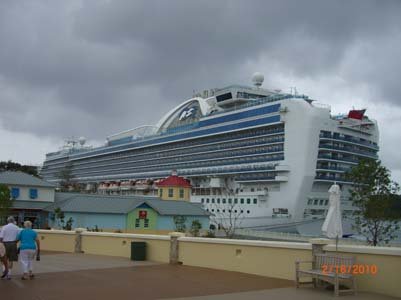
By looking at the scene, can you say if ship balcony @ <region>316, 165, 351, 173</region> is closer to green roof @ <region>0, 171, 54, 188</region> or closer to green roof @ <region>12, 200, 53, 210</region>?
green roof @ <region>0, 171, 54, 188</region>

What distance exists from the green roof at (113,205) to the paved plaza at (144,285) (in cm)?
2848

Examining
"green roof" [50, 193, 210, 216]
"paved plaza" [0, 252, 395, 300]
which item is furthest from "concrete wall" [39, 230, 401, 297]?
"green roof" [50, 193, 210, 216]

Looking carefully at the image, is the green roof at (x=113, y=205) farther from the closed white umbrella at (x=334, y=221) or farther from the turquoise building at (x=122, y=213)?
the closed white umbrella at (x=334, y=221)

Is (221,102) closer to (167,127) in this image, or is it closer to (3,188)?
(167,127)

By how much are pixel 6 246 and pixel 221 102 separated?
2231 inches

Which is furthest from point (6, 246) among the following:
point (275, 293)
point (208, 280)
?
point (275, 293)

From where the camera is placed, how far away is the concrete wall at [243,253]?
38.2 ft

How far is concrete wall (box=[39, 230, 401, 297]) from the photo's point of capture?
11648 millimetres

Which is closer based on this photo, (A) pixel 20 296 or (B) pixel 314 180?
(A) pixel 20 296

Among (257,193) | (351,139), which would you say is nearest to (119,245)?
(257,193)

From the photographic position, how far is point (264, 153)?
2207 inches

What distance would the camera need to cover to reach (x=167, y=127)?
84.8 m

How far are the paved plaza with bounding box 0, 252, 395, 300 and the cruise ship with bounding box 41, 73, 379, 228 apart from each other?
118 ft
